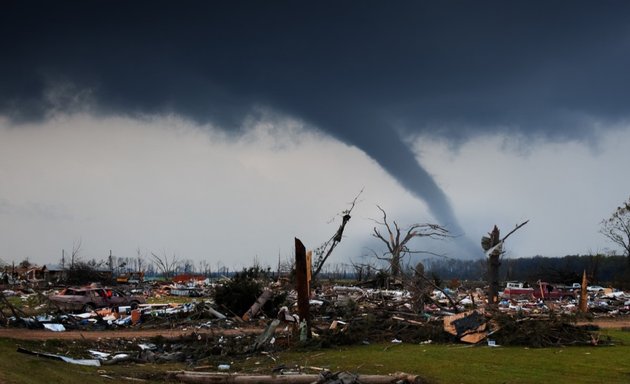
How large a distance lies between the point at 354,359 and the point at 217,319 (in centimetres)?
1020

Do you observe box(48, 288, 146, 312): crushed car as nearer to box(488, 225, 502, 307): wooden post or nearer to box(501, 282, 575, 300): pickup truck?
box(488, 225, 502, 307): wooden post

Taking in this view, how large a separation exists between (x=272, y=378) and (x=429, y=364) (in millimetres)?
3600

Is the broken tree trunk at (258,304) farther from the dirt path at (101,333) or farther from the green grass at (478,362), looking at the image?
the green grass at (478,362)

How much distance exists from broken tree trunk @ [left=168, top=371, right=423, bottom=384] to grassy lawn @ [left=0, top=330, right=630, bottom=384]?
1.52 ft

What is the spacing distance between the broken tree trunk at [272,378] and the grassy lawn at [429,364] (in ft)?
1.52

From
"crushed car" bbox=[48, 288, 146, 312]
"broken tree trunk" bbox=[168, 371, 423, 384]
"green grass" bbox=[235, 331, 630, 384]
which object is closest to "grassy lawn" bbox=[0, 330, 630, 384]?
"green grass" bbox=[235, 331, 630, 384]

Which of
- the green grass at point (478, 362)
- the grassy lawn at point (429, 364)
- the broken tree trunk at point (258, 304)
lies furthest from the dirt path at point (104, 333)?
the green grass at point (478, 362)

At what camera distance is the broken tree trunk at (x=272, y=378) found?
10969 mm

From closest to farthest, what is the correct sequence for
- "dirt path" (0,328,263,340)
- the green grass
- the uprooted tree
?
the green grass, "dirt path" (0,328,263,340), the uprooted tree

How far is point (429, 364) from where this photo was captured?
42.3ft

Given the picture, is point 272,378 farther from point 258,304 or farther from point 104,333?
point 258,304

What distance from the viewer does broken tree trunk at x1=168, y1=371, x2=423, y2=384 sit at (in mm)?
10969

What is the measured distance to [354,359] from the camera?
14.0 m

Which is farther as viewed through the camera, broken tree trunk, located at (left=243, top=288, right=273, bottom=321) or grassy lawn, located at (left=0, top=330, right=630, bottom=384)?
broken tree trunk, located at (left=243, top=288, right=273, bottom=321)
